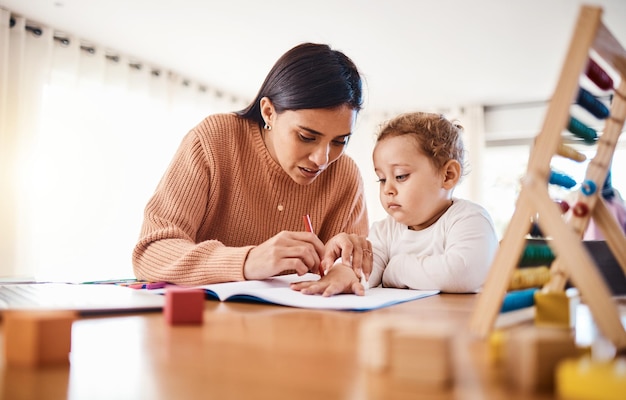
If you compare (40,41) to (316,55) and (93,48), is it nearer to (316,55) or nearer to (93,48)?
(93,48)

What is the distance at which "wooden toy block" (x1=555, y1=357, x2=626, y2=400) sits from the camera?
0.29 metres

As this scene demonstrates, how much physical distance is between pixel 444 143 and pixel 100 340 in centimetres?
102

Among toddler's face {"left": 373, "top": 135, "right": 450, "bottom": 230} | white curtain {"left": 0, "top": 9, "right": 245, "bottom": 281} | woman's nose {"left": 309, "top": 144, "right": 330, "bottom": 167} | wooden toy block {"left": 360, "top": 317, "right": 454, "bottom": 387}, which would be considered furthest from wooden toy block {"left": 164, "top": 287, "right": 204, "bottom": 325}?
white curtain {"left": 0, "top": 9, "right": 245, "bottom": 281}

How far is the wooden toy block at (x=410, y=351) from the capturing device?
1.14 ft

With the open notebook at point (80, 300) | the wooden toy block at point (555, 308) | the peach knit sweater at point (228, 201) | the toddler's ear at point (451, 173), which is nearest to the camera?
the wooden toy block at point (555, 308)

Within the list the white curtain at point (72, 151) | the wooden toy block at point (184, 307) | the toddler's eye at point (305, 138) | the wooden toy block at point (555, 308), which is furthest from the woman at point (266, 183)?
the white curtain at point (72, 151)

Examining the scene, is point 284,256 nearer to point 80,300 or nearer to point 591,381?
point 80,300

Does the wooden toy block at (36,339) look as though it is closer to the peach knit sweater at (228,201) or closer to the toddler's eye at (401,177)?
the peach knit sweater at (228,201)

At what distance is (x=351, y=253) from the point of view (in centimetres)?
112

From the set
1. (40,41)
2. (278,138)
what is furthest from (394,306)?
(40,41)

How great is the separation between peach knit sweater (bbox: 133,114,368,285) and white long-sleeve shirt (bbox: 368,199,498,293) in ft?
1.02

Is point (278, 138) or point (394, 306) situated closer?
point (394, 306)

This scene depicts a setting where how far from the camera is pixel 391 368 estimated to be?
376 mm

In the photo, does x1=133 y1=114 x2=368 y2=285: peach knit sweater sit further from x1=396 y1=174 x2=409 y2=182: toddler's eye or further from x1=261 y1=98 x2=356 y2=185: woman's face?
x1=396 y1=174 x2=409 y2=182: toddler's eye
